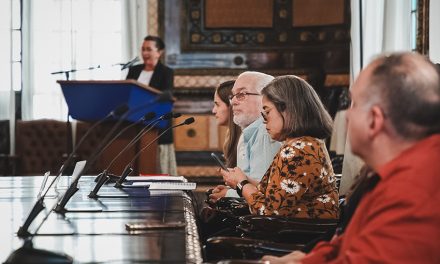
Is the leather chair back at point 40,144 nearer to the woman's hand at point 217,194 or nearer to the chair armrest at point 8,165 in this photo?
the chair armrest at point 8,165

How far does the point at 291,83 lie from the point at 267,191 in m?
0.50

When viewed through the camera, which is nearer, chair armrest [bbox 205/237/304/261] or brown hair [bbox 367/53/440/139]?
brown hair [bbox 367/53/440/139]

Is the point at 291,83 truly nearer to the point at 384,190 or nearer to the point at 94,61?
the point at 384,190

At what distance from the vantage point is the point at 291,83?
3.35m

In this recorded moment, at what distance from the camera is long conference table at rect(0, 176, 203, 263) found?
1974mm

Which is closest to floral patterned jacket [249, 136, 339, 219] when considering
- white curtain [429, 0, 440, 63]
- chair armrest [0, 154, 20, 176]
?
white curtain [429, 0, 440, 63]

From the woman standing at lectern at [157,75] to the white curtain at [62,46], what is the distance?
73.2 inches

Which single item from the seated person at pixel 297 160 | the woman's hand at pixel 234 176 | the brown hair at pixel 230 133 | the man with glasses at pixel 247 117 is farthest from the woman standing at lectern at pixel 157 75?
the seated person at pixel 297 160

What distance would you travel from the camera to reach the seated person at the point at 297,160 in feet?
10.3

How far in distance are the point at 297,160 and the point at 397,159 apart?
5.12ft

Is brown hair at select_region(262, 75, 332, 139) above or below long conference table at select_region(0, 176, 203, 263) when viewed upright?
above

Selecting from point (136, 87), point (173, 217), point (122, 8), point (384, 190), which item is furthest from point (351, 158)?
point (122, 8)

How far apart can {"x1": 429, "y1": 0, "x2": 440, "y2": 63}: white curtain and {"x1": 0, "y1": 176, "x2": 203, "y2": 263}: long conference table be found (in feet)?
9.90

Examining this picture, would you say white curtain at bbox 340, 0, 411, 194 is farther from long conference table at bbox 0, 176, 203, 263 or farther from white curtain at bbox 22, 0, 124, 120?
long conference table at bbox 0, 176, 203, 263
